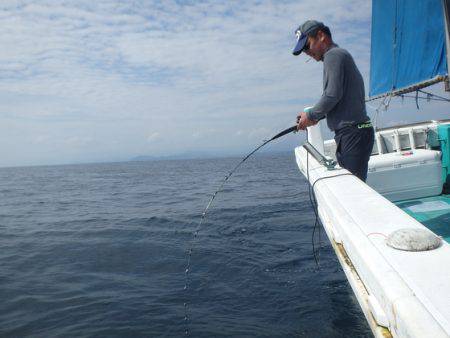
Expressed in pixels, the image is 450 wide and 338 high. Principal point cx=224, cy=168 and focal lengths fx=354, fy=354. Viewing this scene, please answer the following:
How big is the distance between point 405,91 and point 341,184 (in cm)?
698

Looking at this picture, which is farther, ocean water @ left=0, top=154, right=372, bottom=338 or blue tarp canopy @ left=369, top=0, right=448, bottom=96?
blue tarp canopy @ left=369, top=0, right=448, bottom=96

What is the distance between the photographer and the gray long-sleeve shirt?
3469 mm

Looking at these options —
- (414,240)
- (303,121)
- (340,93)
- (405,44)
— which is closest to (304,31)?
(340,93)

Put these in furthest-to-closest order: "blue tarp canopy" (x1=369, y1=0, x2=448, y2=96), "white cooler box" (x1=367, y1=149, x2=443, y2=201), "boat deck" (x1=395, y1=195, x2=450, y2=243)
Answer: "blue tarp canopy" (x1=369, y1=0, x2=448, y2=96)
"white cooler box" (x1=367, y1=149, x2=443, y2=201)
"boat deck" (x1=395, y1=195, x2=450, y2=243)

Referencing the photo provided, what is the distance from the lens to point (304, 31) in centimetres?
364

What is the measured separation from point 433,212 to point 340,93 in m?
2.85

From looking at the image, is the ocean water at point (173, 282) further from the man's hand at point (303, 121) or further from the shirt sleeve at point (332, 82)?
the shirt sleeve at point (332, 82)

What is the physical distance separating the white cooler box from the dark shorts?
2189mm

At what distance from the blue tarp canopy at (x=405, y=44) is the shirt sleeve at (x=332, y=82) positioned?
4036 mm

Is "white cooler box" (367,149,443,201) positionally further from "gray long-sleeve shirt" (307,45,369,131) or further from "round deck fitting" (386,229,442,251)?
"round deck fitting" (386,229,442,251)

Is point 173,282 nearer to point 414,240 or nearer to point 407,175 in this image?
point 407,175

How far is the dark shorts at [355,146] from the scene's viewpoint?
12.3 feet

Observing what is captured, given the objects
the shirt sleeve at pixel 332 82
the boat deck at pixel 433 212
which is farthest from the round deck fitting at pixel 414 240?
the boat deck at pixel 433 212

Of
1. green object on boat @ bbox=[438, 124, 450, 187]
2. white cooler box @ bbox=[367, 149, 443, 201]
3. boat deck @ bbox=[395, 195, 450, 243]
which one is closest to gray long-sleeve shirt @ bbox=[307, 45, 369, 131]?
boat deck @ bbox=[395, 195, 450, 243]
